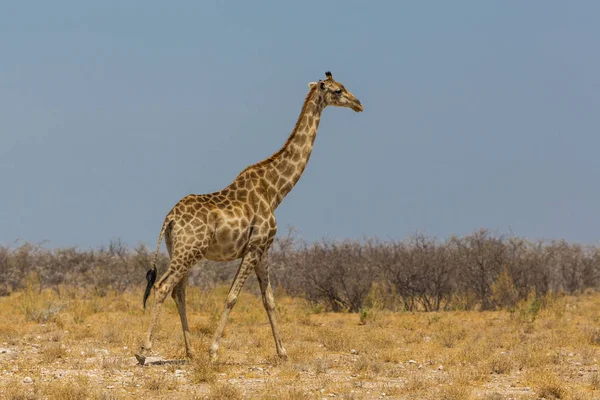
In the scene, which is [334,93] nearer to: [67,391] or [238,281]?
[238,281]

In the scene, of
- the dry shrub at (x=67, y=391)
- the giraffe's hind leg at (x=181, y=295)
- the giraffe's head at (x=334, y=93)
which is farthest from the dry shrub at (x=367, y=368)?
the giraffe's head at (x=334, y=93)

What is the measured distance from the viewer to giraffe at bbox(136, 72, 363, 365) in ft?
36.9

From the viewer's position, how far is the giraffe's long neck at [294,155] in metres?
12.4

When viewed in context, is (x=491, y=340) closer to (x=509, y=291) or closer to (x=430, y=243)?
(x=509, y=291)

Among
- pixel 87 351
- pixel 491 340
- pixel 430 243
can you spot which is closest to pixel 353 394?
pixel 87 351

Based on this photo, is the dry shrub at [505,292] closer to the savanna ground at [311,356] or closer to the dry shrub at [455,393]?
the savanna ground at [311,356]

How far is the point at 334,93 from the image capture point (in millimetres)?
12797

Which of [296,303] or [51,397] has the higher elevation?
[296,303]

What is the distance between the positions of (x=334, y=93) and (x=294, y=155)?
1205 mm

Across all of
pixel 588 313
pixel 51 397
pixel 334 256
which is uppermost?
pixel 334 256

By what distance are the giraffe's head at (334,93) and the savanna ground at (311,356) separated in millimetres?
4046

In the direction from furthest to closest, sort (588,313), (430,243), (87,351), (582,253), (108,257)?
1. (582,253)
2. (108,257)
3. (430,243)
4. (588,313)
5. (87,351)

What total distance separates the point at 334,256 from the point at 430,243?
355 cm

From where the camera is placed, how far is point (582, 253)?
105ft
